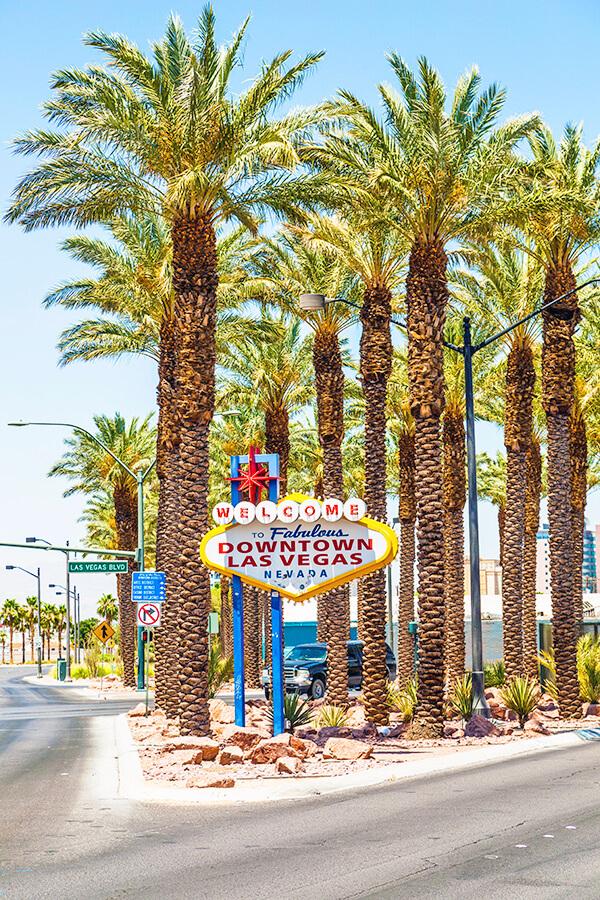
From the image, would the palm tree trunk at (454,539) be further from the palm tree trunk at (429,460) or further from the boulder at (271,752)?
the boulder at (271,752)

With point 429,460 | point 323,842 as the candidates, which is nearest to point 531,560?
point 429,460

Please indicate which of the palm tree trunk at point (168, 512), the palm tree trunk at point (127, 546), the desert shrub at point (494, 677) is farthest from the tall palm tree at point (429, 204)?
the palm tree trunk at point (127, 546)

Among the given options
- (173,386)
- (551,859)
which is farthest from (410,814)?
(173,386)

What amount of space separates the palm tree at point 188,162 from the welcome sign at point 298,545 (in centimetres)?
70

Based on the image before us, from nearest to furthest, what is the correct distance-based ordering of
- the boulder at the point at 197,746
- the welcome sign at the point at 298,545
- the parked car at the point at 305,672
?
1. the boulder at the point at 197,746
2. the welcome sign at the point at 298,545
3. the parked car at the point at 305,672

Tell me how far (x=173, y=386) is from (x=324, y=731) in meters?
10.5

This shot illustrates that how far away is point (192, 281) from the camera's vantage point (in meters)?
21.7

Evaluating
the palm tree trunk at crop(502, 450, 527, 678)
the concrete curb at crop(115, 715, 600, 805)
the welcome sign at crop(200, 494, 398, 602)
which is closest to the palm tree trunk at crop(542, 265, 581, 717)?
the palm tree trunk at crop(502, 450, 527, 678)

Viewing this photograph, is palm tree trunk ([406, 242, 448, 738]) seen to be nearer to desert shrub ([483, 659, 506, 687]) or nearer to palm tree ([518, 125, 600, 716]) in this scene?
palm tree ([518, 125, 600, 716])

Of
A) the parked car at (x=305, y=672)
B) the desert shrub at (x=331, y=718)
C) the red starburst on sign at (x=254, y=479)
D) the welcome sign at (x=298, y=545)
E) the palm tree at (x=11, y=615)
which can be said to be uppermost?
the red starburst on sign at (x=254, y=479)

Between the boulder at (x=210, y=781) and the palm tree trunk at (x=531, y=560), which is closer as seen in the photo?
the boulder at (x=210, y=781)

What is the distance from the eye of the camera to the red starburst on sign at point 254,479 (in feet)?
70.3

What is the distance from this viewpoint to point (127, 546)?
4909 cm

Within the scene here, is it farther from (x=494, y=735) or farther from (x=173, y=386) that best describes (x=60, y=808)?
(x=173, y=386)
